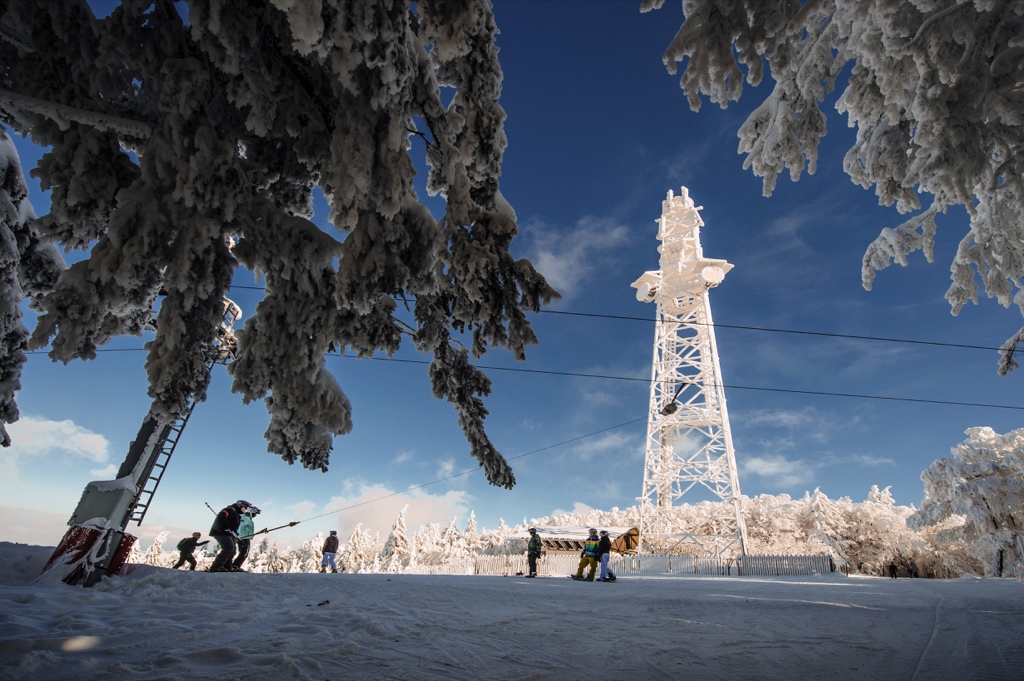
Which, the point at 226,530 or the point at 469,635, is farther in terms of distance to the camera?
the point at 226,530

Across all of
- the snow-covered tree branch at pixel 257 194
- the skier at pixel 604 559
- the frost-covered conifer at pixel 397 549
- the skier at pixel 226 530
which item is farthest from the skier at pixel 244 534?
the frost-covered conifer at pixel 397 549

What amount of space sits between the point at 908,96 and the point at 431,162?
196 inches

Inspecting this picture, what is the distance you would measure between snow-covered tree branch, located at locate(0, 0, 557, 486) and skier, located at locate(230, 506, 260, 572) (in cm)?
747

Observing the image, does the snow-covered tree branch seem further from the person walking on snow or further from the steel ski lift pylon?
the person walking on snow

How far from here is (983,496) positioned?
730 inches

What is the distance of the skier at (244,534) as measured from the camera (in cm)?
1010

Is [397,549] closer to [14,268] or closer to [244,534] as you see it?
[244,534]

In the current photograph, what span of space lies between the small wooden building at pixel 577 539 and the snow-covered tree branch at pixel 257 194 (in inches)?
813

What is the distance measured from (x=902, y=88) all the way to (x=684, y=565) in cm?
1937

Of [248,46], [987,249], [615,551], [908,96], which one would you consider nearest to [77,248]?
[248,46]

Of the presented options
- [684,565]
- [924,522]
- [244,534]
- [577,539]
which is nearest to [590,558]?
[244,534]

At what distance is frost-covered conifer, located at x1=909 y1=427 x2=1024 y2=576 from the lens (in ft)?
58.7

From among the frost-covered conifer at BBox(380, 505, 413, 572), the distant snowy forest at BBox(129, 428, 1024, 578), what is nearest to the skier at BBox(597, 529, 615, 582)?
the distant snowy forest at BBox(129, 428, 1024, 578)

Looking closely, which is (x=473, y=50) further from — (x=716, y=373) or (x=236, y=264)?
(x=716, y=373)
